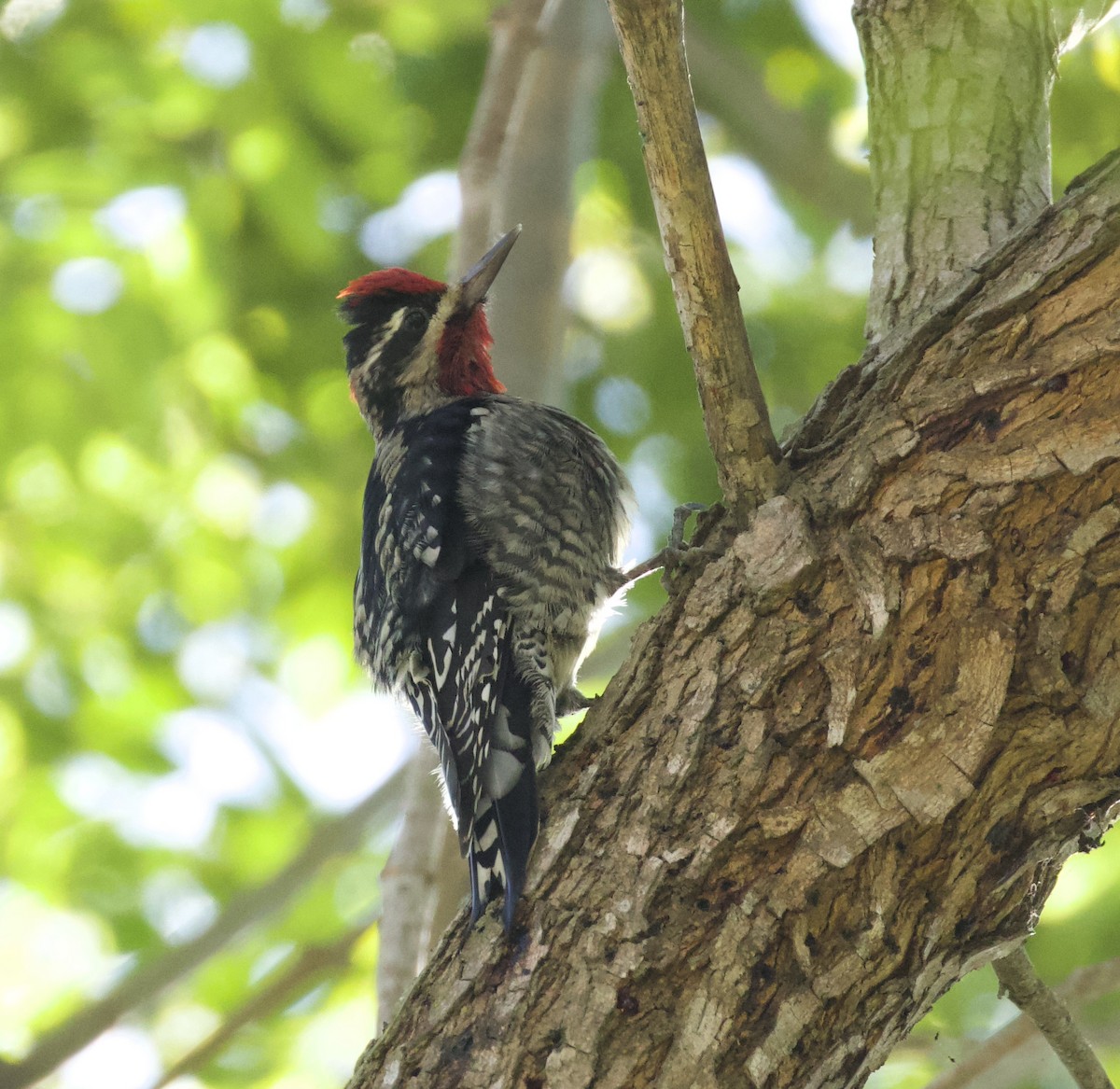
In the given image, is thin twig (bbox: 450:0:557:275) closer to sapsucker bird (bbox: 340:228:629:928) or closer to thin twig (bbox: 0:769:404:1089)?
sapsucker bird (bbox: 340:228:629:928)

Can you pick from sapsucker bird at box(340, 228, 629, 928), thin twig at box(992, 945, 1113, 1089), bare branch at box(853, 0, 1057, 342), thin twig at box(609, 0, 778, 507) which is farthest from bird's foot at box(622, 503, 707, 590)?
thin twig at box(992, 945, 1113, 1089)

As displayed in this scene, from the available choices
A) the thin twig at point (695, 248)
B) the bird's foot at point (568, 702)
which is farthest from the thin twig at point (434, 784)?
the thin twig at point (695, 248)

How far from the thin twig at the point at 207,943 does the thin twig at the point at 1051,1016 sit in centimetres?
204

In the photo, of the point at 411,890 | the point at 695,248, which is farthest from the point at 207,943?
the point at 695,248

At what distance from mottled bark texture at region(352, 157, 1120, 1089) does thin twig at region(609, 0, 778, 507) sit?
20 centimetres

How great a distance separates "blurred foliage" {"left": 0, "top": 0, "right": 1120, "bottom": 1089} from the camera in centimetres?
452

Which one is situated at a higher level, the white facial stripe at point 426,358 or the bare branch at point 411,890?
the white facial stripe at point 426,358

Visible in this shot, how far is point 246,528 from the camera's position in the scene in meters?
5.07

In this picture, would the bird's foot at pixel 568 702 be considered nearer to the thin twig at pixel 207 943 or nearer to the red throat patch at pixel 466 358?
the thin twig at pixel 207 943

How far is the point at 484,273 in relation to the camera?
13.4 ft

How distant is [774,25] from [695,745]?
3780mm

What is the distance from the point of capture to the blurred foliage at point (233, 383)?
4520 millimetres

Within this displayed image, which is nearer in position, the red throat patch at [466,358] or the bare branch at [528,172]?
the bare branch at [528,172]

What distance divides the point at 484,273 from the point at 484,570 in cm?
107
